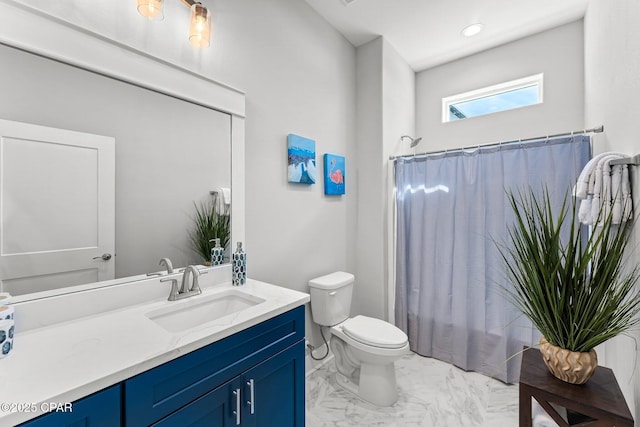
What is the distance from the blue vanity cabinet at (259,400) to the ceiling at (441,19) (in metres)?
2.40

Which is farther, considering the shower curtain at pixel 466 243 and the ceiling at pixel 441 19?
the ceiling at pixel 441 19

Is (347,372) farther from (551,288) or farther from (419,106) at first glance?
(419,106)

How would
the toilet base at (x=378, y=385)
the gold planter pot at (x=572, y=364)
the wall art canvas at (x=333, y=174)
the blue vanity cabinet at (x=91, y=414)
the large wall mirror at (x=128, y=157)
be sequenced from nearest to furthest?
the blue vanity cabinet at (x=91, y=414) → the gold planter pot at (x=572, y=364) → the large wall mirror at (x=128, y=157) → the toilet base at (x=378, y=385) → the wall art canvas at (x=333, y=174)

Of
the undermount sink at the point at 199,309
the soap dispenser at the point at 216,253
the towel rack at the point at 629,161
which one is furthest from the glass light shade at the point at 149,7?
the towel rack at the point at 629,161

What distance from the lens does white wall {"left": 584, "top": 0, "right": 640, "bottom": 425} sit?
0.94 meters

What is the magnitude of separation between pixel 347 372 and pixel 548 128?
8.75ft

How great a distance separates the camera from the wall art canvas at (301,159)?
197 centimetres

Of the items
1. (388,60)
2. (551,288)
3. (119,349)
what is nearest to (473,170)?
(388,60)

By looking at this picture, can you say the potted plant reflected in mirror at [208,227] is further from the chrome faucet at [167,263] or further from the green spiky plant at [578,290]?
the green spiky plant at [578,290]

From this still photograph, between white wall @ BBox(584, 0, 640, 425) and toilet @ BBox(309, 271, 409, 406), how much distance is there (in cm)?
96

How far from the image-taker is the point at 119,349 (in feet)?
2.81

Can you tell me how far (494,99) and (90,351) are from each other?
3.47 m

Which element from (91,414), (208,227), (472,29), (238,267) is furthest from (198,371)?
(472,29)

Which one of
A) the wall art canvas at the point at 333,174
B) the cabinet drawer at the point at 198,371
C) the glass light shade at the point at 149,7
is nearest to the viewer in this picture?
the cabinet drawer at the point at 198,371
